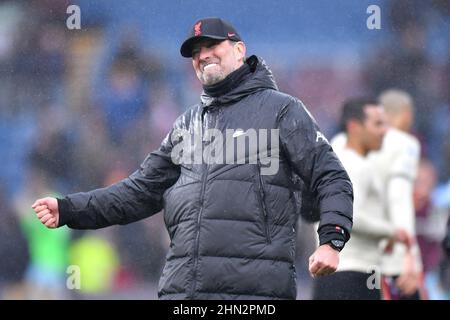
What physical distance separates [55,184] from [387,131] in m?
2.45

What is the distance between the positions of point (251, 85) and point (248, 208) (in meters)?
0.47

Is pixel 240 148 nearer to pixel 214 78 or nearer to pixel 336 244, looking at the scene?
pixel 214 78

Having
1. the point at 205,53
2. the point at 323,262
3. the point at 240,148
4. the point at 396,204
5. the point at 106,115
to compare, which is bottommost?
the point at 323,262

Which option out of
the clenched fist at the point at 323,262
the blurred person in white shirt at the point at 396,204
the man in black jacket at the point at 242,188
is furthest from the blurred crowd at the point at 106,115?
the clenched fist at the point at 323,262

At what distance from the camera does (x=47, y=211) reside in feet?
13.3

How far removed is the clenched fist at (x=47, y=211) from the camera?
4.06m

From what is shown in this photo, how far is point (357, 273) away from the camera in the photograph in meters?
6.20

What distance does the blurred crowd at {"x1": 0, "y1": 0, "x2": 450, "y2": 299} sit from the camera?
781cm

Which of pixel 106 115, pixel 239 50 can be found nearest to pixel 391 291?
pixel 106 115

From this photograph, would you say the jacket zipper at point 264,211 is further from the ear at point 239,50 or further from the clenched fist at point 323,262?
the ear at point 239,50

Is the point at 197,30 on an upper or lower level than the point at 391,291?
upper

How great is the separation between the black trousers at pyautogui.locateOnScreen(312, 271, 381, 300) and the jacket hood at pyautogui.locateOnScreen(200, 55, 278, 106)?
7.70ft

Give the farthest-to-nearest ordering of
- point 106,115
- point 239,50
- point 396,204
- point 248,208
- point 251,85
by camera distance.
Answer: point 106,115 → point 396,204 → point 239,50 → point 251,85 → point 248,208
